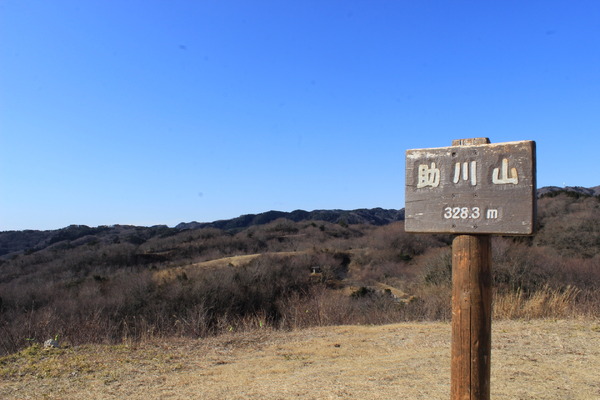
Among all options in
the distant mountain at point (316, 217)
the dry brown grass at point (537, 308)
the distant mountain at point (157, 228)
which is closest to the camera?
the dry brown grass at point (537, 308)

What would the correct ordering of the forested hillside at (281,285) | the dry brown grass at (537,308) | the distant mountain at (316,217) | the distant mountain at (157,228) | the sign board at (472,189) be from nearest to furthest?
1. the sign board at (472,189)
2. the dry brown grass at (537,308)
3. the forested hillside at (281,285)
4. the distant mountain at (157,228)
5. the distant mountain at (316,217)

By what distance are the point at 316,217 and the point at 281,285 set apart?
7758 cm

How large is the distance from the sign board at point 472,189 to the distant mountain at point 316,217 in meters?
87.2

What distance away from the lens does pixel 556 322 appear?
28.7ft

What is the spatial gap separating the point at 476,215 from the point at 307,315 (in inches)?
313

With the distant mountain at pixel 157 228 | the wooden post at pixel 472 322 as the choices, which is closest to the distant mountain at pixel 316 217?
the distant mountain at pixel 157 228

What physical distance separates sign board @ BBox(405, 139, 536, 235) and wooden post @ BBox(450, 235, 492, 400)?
15 centimetres

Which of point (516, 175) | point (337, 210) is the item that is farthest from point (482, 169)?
point (337, 210)

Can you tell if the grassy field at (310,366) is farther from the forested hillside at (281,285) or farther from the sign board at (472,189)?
the sign board at (472,189)

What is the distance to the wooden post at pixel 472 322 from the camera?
3.13m

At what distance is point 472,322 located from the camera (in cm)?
315

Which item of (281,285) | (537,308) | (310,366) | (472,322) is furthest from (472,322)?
(281,285)

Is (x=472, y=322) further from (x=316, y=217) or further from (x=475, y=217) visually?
(x=316, y=217)

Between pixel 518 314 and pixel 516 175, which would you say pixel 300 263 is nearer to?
pixel 518 314
